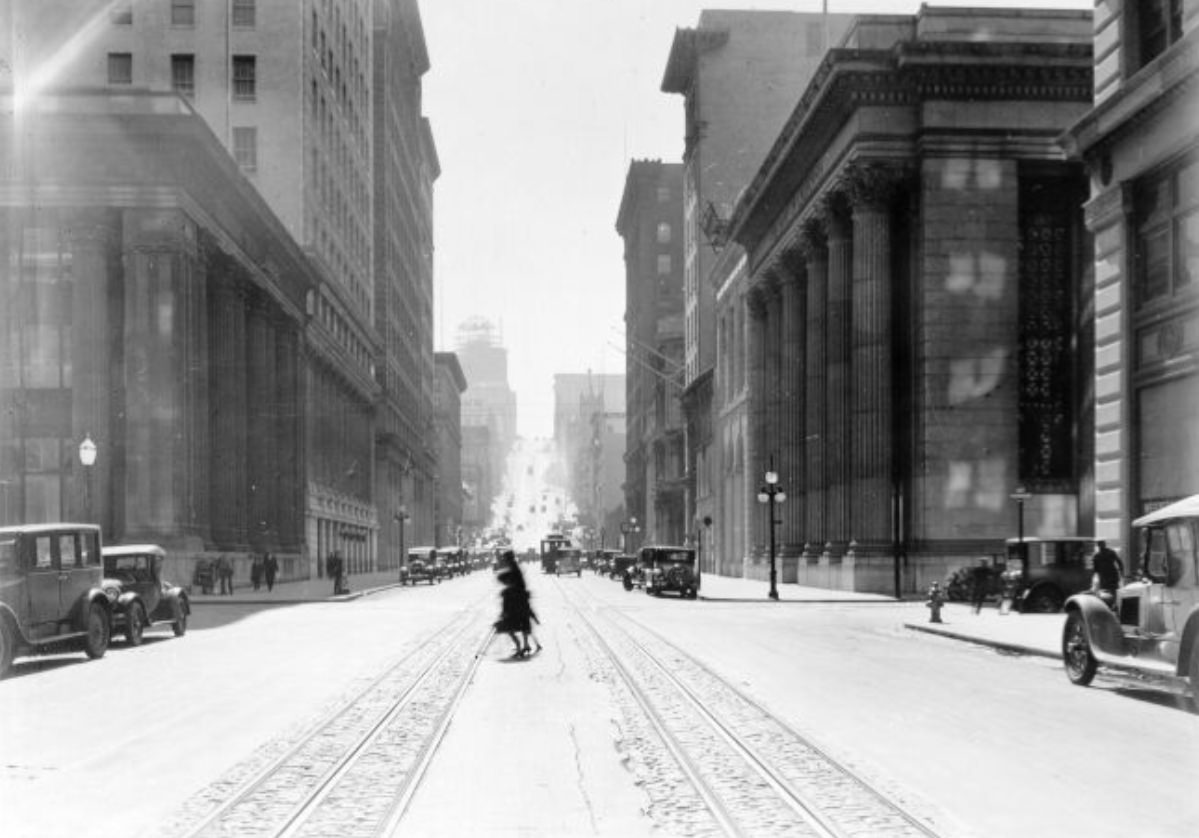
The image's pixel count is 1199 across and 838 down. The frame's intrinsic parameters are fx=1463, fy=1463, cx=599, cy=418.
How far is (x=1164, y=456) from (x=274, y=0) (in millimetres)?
54006

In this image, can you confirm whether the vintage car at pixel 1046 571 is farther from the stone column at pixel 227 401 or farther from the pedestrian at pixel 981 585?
the stone column at pixel 227 401

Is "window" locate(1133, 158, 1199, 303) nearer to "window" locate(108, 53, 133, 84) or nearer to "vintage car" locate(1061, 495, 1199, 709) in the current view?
"vintage car" locate(1061, 495, 1199, 709)

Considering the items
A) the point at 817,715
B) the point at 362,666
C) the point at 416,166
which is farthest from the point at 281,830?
the point at 416,166

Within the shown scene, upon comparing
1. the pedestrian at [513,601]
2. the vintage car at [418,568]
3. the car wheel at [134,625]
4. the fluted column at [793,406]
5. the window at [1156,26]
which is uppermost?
the window at [1156,26]

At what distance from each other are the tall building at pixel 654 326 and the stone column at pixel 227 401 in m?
67.1

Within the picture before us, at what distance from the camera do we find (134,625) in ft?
84.9

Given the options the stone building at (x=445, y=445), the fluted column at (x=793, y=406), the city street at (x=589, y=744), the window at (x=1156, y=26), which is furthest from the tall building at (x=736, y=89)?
the city street at (x=589, y=744)

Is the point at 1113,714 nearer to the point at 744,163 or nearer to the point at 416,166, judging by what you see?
the point at 744,163

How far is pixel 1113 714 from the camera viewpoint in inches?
614

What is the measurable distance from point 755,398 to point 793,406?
892 centimetres

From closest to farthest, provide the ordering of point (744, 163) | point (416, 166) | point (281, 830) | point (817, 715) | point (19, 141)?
point (281, 830) < point (817, 715) < point (19, 141) < point (744, 163) < point (416, 166)

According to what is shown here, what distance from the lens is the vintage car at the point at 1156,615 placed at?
16086mm

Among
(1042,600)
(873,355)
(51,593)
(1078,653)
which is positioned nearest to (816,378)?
(873,355)

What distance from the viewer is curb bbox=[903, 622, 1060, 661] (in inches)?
931
